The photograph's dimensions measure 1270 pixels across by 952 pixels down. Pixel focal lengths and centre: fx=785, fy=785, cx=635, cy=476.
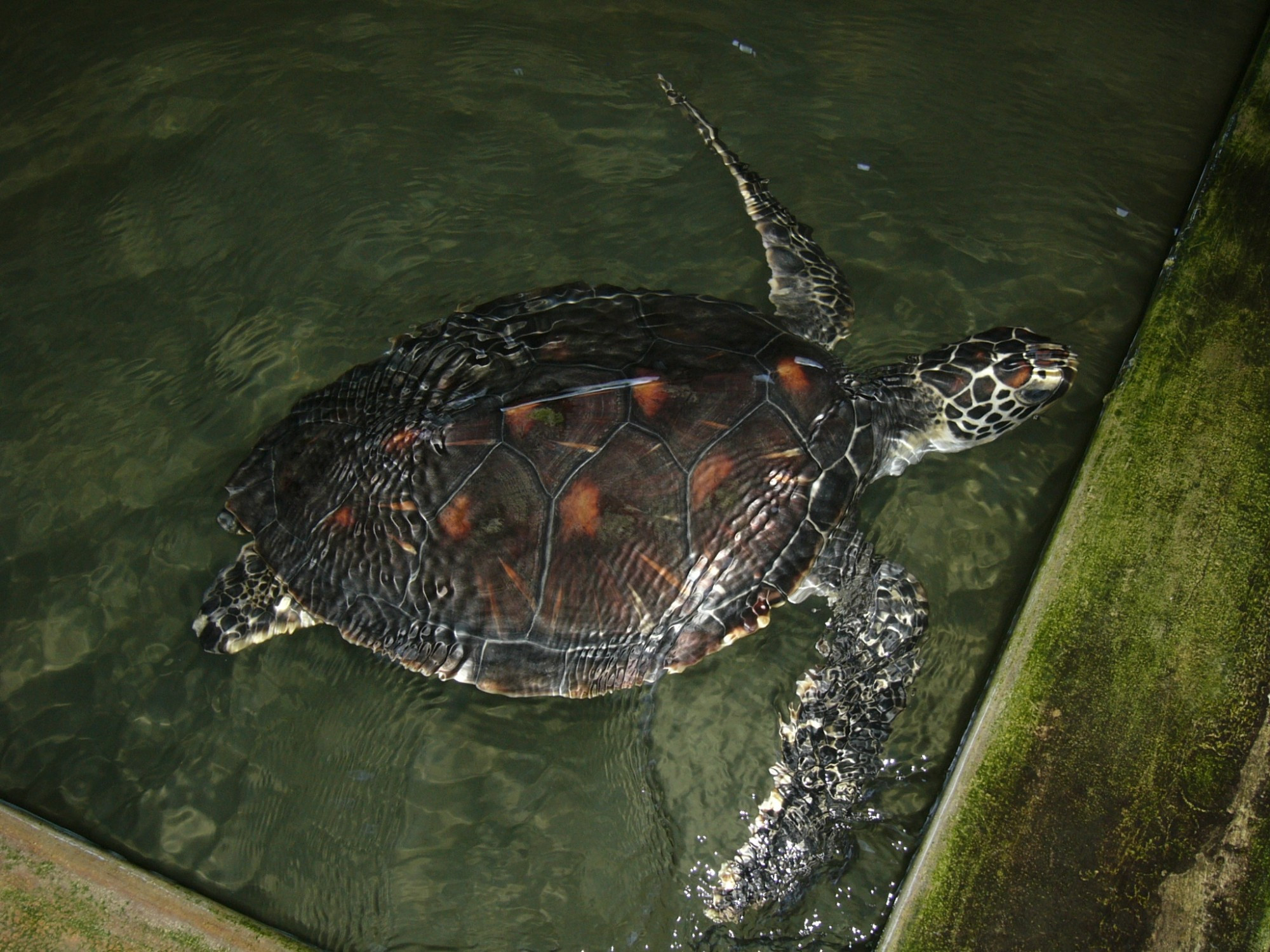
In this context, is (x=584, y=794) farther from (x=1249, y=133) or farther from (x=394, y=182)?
(x=1249, y=133)

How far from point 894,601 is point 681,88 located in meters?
2.78

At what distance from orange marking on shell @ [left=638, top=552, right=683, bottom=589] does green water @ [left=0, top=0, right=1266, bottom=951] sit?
1.61ft

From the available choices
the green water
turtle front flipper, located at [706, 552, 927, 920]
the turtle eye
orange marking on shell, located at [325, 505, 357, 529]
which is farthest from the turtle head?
orange marking on shell, located at [325, 505, 357, 529]

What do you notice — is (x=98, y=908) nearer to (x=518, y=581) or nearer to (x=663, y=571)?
(x=518, y=581)

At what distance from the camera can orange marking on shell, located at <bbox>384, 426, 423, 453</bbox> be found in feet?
8.01

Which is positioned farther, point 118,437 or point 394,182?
A: point 394,182

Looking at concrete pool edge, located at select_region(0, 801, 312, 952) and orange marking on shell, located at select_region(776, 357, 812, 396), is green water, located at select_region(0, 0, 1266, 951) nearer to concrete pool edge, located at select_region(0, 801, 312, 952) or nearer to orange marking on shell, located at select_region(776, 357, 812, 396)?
concrete pool edge, located at select_region(0, 801, 312, 952)

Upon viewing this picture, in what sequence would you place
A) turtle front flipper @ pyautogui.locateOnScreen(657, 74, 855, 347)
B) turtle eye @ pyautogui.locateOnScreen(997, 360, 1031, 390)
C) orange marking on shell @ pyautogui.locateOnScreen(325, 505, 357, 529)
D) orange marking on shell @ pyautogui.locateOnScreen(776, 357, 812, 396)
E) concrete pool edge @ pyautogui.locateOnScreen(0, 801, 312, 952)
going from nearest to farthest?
concrete pool edge @ pyautogui.locateOnScreen(0, 801, 312, 952) → orange marking on shell @ pyautogui.locateOnScreen(325, 505, 357, 529) → orange marking on shell @ pyautogui.locateOnScreen(776, 357, 812, 396) → turtle eye @ pyautogui.locateOnScreen(997, 360, 1031, 390) → turtle front flipper @ pyautogui.locateOnScreen(657, 74, 855, 347)

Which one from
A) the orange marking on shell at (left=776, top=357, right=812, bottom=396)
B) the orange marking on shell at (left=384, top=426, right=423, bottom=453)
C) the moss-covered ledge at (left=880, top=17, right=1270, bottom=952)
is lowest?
the moss-covered ledge at (left=880, top=17, right=1270, bottom=952)

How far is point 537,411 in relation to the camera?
7.85 ft

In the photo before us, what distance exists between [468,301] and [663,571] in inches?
64.8

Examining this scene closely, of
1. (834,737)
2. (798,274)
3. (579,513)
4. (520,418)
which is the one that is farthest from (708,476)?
(798,274)

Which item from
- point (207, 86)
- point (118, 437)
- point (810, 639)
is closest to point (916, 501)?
point (810, 639)

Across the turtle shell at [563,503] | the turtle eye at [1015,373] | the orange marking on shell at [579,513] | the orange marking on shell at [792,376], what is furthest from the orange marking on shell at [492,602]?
the turtle eye at [1015,373]
